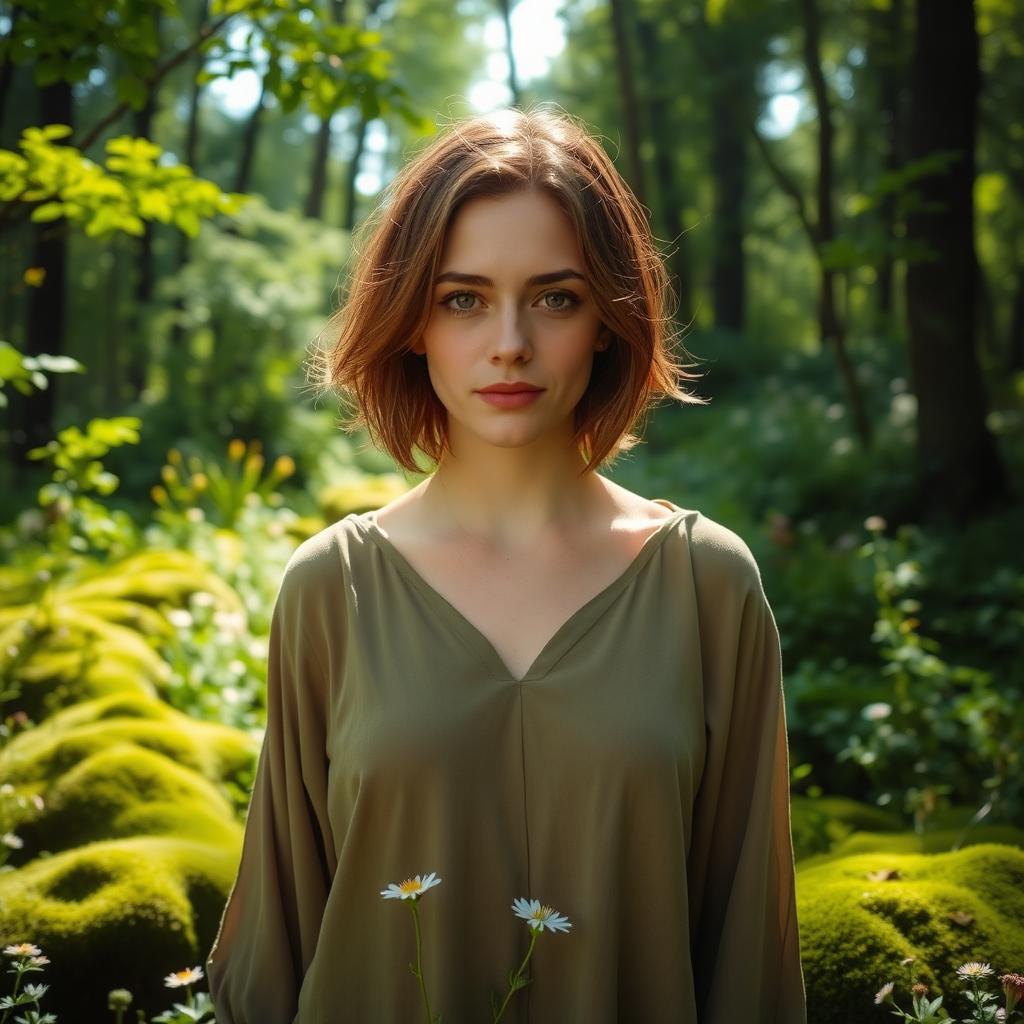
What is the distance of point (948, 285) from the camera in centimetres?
739

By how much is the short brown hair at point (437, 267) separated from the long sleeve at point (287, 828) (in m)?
0.35

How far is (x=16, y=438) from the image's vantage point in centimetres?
828

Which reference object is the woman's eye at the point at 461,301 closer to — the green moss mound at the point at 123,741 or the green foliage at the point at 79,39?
the green foliage at the point at 79,39

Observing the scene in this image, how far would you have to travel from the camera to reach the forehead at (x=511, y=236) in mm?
1896

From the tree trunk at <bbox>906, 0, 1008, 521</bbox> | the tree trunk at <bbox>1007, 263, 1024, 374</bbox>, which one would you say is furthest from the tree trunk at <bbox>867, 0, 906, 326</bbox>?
the tree trunk at <bbox>1007, 263, 1024, 374</bbox>

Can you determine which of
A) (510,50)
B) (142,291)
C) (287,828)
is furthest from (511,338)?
(142,291)

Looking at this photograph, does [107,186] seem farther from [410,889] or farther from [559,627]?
[410,889]

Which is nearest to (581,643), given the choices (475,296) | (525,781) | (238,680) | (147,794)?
(525,781)

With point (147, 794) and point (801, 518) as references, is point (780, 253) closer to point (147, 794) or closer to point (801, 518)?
point (801, 518)

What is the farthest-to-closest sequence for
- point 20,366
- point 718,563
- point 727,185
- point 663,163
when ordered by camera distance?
point 663,163
point 727,185
point 20,366
point 718,563

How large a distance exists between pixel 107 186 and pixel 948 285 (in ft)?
18.9

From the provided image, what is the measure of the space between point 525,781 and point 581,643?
0.25 meters

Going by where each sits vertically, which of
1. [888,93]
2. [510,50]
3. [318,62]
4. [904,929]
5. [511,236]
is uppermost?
[888,93]

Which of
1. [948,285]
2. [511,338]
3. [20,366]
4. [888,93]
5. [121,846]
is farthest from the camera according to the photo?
[888,93]
